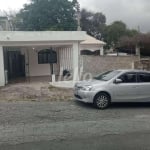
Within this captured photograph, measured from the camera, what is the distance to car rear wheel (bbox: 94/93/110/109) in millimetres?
12008

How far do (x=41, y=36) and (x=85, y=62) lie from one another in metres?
5.15

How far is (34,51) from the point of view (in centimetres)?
2544

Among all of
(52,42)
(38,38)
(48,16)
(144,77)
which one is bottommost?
(144,77)

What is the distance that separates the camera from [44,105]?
12.3 metres


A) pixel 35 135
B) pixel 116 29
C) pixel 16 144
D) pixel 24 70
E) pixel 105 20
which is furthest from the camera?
pixel 105 20

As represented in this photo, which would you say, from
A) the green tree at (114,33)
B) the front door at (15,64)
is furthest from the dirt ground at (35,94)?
the green tree at (114,33)

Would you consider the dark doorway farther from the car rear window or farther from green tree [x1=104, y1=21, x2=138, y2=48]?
green tree [x1=104, y1=21, x2=138, y2=48]

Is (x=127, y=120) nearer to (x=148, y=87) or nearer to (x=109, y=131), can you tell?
(x=109, y=131)

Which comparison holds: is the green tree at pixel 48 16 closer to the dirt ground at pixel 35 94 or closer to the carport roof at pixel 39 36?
the carport roof at pixel 39 36

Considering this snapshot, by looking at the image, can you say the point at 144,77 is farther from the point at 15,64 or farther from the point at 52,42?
the point at 15,64

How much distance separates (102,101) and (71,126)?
348cm

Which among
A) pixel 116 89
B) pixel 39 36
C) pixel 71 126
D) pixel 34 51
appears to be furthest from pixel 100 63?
pixel 71 126

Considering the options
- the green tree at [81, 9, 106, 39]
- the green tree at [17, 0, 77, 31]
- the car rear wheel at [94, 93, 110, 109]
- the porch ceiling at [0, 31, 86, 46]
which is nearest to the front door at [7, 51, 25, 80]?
the porch ceiling at [0, 31, 86, 46]

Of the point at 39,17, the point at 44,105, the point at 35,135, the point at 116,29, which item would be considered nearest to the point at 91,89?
the point at 44,105
